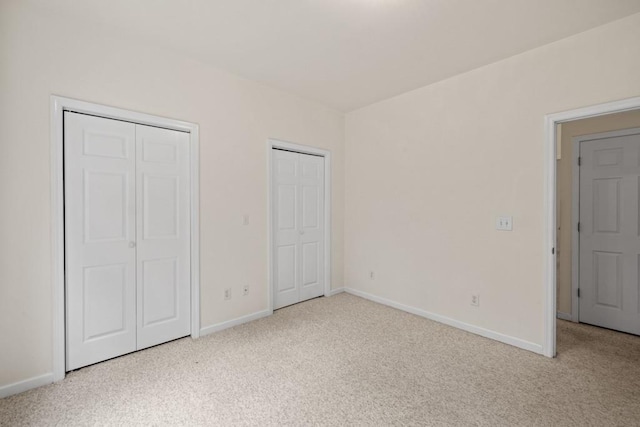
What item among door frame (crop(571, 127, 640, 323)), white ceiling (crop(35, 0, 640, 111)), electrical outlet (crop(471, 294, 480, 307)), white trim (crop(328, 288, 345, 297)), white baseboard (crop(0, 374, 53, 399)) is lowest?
white baseboard (crop(0, 374, 53, 399))

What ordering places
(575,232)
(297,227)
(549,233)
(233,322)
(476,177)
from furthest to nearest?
(297,227) < (575,232) < (233,322) < (476,177) < (549,233)

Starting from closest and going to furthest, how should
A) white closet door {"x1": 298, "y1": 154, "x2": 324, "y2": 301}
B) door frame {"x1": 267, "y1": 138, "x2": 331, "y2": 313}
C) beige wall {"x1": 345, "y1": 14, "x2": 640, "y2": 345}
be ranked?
beige wall {"x1": 345, "y1": 14, "x2": 640, "y2": 345}, door frame {"x1": 267, "y1": 138, "x2": 331, "y2": 313}, white closet door {"x1": 298, "y1": 154, "x2": 324, "y2": 301}

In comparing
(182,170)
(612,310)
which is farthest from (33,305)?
(612,310)

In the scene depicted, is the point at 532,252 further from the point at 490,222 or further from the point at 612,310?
the point at 612,310

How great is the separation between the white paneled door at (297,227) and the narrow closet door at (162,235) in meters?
1.10

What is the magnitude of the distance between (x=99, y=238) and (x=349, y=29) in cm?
269

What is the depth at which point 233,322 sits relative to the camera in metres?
3.23

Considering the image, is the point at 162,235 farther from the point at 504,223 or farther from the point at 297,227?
the point at 504,223

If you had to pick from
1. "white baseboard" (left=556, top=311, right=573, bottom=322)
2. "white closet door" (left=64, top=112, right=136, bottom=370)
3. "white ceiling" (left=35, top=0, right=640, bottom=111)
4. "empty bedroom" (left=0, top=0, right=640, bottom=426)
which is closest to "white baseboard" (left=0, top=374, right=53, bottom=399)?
"empty bedroom" (left=0, top=0, right=640, bottom=426)

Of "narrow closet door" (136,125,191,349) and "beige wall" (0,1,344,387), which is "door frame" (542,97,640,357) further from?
"narrow closet door" (136,125,191,349)

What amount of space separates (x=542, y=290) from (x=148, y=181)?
12.2 ft

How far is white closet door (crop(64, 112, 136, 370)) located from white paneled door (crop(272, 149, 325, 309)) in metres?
1.57

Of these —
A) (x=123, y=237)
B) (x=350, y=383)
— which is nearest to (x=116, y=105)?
(x=123, y=237)

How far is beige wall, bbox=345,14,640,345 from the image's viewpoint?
246cm
